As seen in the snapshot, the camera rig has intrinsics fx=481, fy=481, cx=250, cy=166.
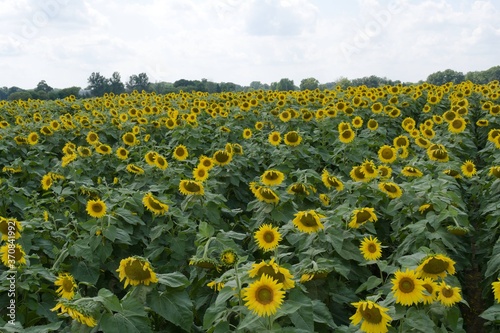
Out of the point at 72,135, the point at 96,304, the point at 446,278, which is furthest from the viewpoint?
the point at 72,135

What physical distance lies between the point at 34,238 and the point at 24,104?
47.2ft

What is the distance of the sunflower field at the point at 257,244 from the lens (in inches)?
93.6

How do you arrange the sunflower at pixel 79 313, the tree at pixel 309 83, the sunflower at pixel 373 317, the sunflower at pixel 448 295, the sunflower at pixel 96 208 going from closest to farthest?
the sunflower at pixel 79 313 → the sunflower at pixel 373 317 → the sunflower at pixel 448 295 → the sunflower at pixel 96 208 → the tree at pixel 309 83

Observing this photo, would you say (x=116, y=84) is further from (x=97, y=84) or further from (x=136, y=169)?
(x=136, y=169)

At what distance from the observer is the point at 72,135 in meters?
10.1

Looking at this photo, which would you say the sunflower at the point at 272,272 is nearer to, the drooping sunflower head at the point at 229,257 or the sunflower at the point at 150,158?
the drooping sunflower head at the point at 229,257

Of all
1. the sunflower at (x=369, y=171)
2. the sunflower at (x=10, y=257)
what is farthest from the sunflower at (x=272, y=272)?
the sunflower at (x=369, y=171)

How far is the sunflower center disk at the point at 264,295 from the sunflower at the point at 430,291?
2.90 feet

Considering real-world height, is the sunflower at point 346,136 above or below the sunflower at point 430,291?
above

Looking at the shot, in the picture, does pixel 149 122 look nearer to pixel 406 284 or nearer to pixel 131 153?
pixel 131 153

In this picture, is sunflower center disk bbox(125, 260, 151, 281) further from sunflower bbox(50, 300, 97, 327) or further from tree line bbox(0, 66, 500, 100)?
tree line bbox(0, 66, 500, 100)

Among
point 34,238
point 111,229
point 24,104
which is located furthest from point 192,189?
point 24,104

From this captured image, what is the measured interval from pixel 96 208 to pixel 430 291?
9.19 feet

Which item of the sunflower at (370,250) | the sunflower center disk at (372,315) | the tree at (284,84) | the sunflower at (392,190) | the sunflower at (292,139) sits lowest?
the sunflower at (370,250)
